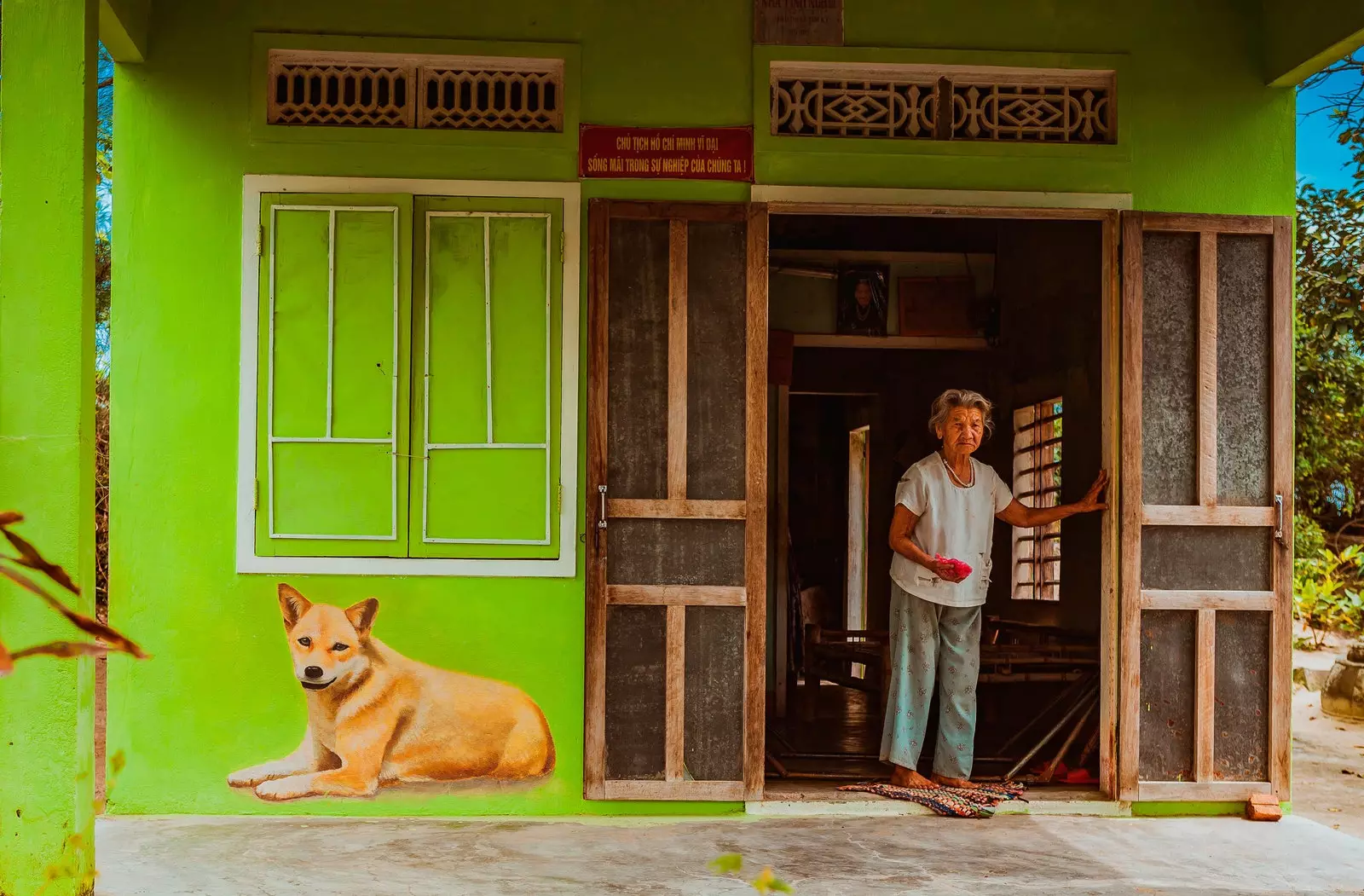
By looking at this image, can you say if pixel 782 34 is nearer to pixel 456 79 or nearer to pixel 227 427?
pixel 456 79

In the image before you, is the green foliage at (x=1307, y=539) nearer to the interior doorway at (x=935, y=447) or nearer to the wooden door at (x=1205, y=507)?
the interior doorway at (x=935, y=447)

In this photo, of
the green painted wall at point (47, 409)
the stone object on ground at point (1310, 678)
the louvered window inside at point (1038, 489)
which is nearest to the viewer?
the green painted wall at point (47, 409)

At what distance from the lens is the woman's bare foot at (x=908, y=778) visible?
16.8 ft

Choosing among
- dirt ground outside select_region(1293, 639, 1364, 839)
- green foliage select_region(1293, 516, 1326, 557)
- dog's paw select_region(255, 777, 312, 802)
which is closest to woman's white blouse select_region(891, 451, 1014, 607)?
dirt ground outside select_region(1293, 639, 1364, 839)

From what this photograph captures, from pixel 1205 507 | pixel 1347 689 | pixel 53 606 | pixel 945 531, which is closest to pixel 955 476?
pixel 945 531

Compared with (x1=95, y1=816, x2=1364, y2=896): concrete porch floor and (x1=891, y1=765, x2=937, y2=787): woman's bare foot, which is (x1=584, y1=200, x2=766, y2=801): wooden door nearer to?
(x1=95, y1=816, x2=1364, y2=896): concrete porch floor

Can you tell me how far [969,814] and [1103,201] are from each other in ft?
8.54

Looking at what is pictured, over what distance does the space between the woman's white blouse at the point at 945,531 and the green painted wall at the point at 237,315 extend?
4.25 feet

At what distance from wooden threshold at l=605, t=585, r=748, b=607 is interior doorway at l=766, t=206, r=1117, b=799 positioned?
89 cm

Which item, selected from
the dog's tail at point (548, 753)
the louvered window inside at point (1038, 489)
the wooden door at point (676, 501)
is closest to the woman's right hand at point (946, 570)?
the wooden door at point (676, 501)

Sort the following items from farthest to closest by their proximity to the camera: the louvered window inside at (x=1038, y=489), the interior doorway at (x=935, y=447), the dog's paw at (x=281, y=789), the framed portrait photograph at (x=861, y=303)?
the framed portrait photograph at (x=861, y=303) < the louvered window inside at (x=1038, y=489) < the interior doorway at (x=935, y=447) < the dog's paw at (x=281, y=789)

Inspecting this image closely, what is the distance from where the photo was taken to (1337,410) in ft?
30.4

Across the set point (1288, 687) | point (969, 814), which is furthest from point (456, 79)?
point (1288, 687)

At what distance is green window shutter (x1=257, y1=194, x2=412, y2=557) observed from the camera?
15.8 feet
